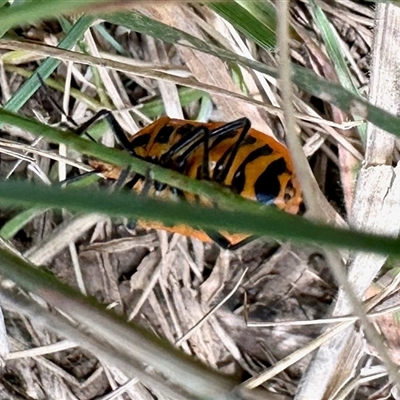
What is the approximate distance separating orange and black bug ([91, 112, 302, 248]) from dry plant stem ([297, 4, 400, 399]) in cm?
14

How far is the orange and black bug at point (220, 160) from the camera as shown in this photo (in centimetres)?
134

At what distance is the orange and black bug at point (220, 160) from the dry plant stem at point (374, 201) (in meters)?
0.14

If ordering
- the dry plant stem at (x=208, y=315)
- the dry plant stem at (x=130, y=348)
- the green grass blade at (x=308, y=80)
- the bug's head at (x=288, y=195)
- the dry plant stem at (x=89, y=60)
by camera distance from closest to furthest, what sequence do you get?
the dry plant stem at (x=130, y=348) < the green grass blade at (x=308, y=80) < the dry plant stem at (x=89, y=60) < the bug's head at (x=288, y=195) < the dry plant stem at (x=208, y=315)

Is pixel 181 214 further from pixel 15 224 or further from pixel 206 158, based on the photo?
pixel 15 224

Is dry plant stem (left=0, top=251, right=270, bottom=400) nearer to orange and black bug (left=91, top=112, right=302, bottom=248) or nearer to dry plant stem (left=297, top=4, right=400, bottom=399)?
orange and black bug (left=91, top=112, right=302, bottom=248)

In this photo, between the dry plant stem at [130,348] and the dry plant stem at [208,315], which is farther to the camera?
the dry plant stem at [208,315]

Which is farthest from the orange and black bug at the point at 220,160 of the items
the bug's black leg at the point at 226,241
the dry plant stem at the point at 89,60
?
the dry plant stem at the point at 89,60

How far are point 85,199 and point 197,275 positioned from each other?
3.90ft

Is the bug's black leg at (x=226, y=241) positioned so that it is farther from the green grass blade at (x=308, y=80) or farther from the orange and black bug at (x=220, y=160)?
the green grass blade at (x=308, y=80)

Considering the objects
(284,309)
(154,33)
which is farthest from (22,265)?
(284,309)

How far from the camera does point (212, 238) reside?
1.43 m

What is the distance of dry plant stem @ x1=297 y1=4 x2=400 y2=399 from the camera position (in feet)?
4.16

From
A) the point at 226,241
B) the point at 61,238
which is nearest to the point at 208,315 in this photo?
the point at 226,241

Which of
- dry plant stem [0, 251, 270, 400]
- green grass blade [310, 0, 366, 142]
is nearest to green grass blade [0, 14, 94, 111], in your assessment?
green grass blade [310, 0, 366, 142]
